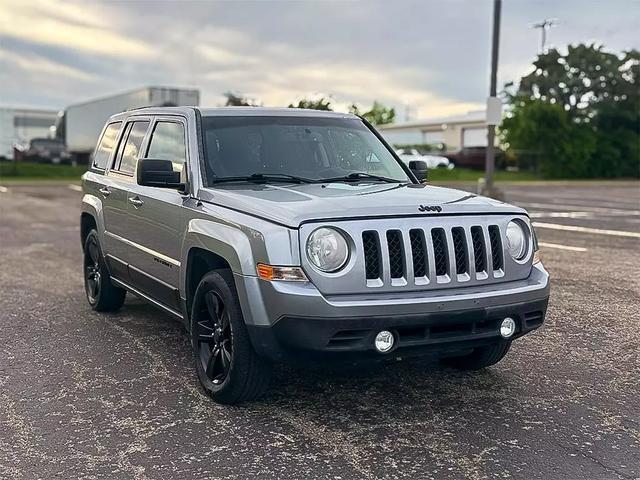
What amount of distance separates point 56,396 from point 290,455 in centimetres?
174

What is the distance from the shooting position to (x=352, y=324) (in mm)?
4055

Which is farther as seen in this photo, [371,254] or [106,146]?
[106,146]

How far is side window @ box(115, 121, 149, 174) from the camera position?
6371 mm

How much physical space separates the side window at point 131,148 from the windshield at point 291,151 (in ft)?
3.28

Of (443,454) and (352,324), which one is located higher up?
(352,324)

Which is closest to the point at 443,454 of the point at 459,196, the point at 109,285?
the point at 459,196

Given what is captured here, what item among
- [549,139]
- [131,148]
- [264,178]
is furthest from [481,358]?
[549,139]

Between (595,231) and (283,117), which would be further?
(595,231)

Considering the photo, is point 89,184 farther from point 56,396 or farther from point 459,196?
point 459,196

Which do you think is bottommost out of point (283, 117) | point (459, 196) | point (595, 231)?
point (595, 231)

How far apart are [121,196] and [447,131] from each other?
61420 millimetres

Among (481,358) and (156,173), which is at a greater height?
(156,173)

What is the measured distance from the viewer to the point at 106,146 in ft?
23.8

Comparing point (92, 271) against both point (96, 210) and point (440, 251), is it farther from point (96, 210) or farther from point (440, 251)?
point (440, 251)
